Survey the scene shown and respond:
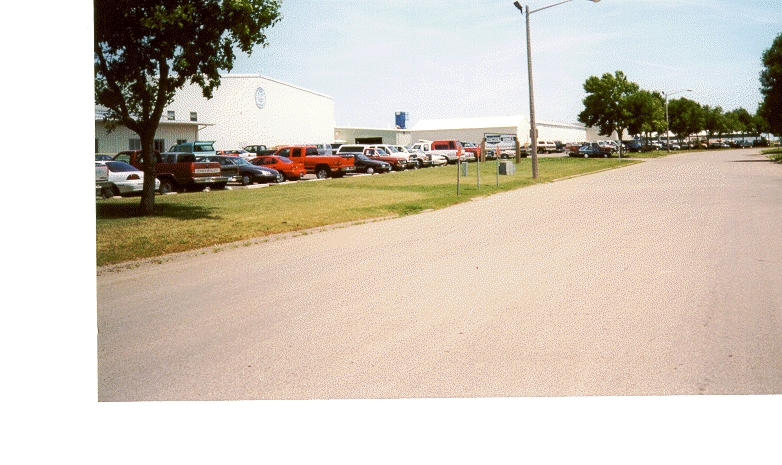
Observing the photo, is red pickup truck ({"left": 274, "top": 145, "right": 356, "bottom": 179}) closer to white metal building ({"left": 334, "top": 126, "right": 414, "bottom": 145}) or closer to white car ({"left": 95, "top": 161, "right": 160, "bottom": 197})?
white metal building ({"left": 334, "top": 126, "right": 414, "bottom": 145})

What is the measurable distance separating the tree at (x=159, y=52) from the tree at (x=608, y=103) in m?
4.89

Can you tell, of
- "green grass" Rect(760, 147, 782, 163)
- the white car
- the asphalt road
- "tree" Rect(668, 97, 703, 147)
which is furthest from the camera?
"green grass" Rect(760, 147, 782, 163)

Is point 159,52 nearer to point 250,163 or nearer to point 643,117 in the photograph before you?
point 643,117

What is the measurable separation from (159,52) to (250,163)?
14.3 meters

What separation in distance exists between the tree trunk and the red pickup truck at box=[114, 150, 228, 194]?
0.53 feet

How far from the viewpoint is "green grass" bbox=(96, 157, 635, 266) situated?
366 inches

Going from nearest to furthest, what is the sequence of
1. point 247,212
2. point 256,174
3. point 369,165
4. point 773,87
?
point 773,87 < point 247,212 < point 256,174 < point 369,165

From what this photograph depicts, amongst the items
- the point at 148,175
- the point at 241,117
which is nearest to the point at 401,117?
the point at 241,117

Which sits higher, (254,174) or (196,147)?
(254,174)

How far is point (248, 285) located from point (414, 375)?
3316 mm

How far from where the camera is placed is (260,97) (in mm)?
9406

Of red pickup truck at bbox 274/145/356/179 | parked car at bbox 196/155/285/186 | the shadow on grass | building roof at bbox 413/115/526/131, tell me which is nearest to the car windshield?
the shadow on grass

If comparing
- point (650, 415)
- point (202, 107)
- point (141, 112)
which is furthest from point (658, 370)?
point (141, 112)

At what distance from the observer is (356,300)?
7.37 metres
